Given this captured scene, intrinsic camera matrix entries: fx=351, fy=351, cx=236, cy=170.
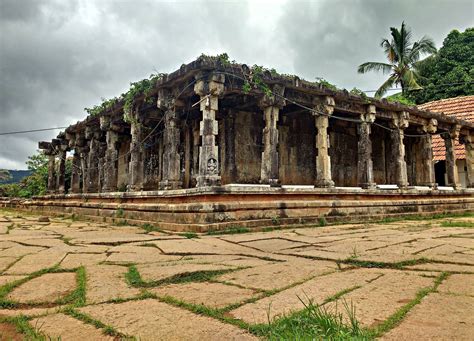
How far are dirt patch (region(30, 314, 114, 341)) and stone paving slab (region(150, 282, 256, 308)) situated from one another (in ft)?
1.71

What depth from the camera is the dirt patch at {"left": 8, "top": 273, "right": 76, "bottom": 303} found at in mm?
1992

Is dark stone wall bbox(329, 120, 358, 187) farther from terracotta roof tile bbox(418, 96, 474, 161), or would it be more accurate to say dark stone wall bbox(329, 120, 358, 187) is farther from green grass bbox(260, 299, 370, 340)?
green grass bbox(260, 299, 370, 340)

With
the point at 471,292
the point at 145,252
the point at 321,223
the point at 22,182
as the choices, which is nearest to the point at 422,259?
the point at 471,292

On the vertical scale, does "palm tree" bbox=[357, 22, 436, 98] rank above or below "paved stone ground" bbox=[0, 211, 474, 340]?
above

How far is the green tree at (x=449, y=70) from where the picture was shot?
75.3ft

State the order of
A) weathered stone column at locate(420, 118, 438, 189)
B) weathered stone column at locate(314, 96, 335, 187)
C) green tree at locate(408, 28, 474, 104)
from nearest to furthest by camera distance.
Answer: weathered stone column at locate(314, 96, 335, 187)
weathered stone column at locate(420, 118, 438, 189)
green tree at locate(408, 28, 474, 104)

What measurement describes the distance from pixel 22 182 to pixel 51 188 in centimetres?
951

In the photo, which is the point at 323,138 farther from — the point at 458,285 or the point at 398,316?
the point at 398,316

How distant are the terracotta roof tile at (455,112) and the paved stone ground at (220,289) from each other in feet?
54.5

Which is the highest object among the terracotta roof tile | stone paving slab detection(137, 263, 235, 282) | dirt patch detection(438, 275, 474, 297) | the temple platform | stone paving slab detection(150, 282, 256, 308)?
the terracotta roof tile

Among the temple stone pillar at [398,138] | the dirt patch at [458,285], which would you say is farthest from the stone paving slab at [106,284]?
the temple stone pillar at [398,138]

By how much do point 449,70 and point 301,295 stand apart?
27724 millimetres

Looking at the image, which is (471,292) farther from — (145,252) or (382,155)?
(382,155)

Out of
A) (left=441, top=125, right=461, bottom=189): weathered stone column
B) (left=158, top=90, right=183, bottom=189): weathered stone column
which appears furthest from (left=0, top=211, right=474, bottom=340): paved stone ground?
(left=441, top=125, right=461, bottom=189): weathered stone column
